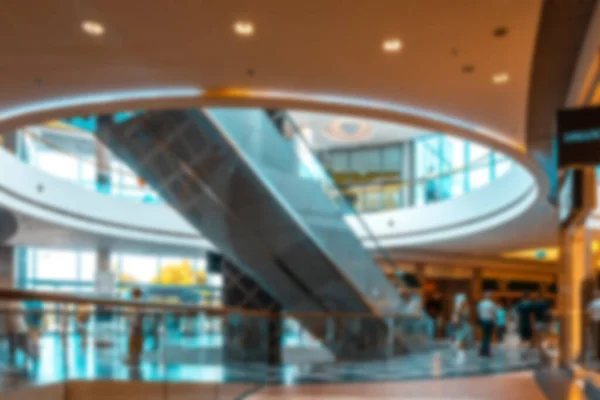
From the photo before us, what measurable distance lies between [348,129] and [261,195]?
20188 millimetres

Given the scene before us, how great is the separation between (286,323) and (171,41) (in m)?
5.80

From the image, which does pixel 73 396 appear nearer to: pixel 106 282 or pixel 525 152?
pixel 525 152

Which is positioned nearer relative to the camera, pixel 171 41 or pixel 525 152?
pixel 171 41

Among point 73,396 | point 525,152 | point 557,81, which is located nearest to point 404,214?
point 525,152

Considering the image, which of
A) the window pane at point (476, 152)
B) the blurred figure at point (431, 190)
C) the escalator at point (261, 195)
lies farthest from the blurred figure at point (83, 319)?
the window pane at point (476, 152)

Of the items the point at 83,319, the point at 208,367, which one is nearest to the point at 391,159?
the point at 208,367

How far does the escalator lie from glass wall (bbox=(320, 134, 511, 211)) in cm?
718

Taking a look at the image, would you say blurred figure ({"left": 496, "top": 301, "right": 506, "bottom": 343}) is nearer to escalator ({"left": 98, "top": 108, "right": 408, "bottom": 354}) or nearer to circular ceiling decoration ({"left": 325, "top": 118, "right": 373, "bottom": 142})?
escalator ({"left": 98, "top": 108, "right": 408, "bottom": 354})

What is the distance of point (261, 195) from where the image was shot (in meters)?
10.9

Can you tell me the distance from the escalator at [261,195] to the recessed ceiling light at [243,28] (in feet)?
→ 11.4

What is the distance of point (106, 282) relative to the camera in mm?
19406

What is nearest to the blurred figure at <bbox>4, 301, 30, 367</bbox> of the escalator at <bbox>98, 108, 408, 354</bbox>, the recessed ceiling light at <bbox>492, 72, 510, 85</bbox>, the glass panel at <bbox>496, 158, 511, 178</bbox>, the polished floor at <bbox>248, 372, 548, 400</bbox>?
the polished floor at <bbox>248, 372, 548, 400</bbox>

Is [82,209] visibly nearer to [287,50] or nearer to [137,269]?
[137,269]

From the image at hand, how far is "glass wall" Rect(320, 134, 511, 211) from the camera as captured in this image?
2261 cm
